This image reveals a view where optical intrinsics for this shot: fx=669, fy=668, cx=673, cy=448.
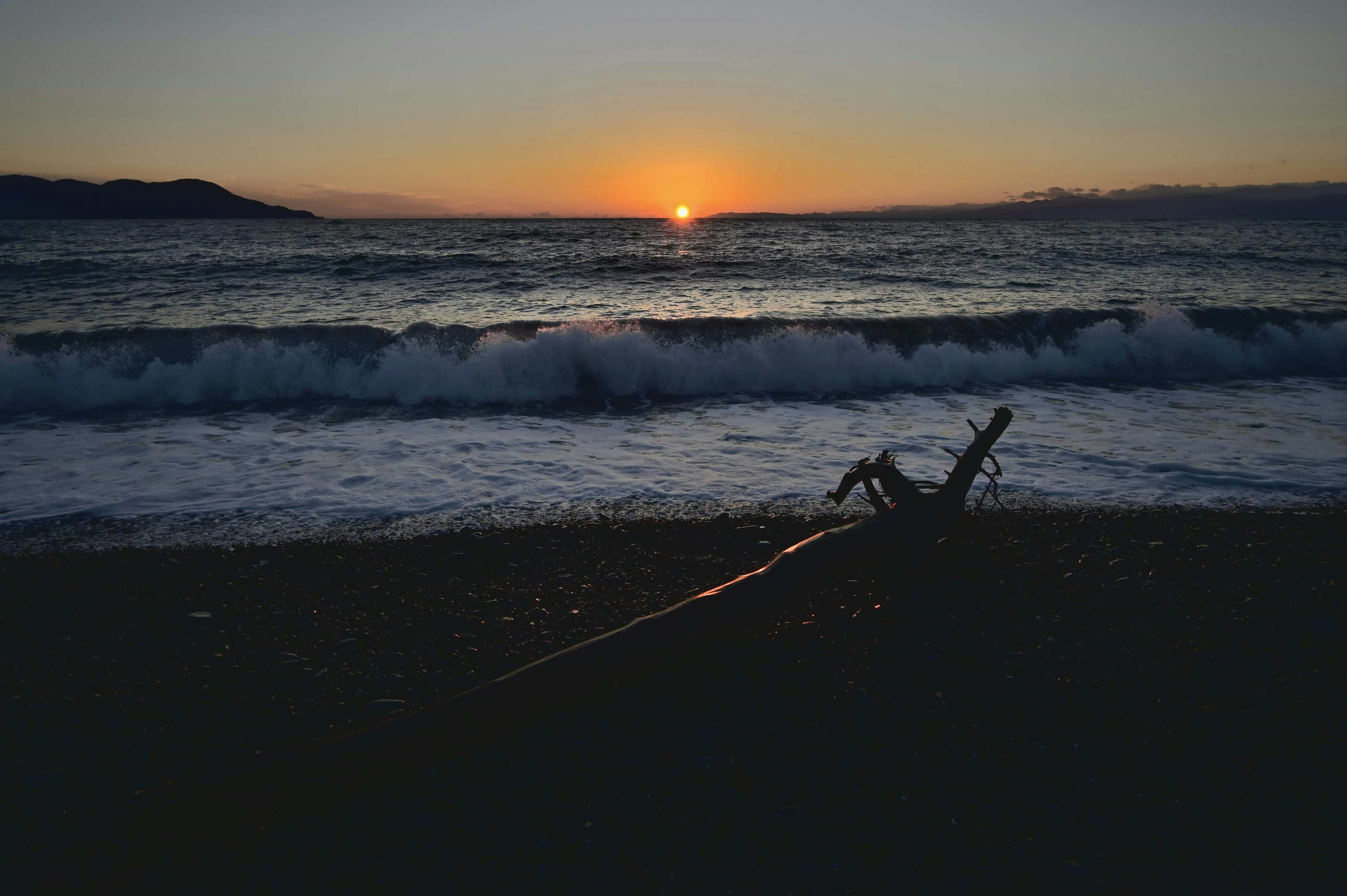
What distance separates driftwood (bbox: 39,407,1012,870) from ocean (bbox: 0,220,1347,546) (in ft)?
4.28

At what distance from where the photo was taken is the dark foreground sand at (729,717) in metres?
2.37

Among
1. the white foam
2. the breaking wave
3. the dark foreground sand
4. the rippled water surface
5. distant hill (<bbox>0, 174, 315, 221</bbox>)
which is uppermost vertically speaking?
distant hill (<bbox>0, 174, 315, 221</bbox>)

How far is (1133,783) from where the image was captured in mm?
2701

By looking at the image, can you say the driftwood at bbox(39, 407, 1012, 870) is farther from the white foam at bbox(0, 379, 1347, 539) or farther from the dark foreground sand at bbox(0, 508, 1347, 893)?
the white foam at bbox(0, 379, 1347, 539)

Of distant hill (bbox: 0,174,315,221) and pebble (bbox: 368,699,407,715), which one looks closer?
pebble (bbox: 368,699,407,715)

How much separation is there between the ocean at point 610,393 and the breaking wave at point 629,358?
0.20 feet

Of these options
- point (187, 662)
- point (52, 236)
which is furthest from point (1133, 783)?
point (52, 236)

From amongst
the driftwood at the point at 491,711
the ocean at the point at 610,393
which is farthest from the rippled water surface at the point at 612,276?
the driftwood at the point at 491,711

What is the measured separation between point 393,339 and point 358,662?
9.13 m

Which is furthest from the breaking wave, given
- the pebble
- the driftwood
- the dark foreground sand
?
the pebble

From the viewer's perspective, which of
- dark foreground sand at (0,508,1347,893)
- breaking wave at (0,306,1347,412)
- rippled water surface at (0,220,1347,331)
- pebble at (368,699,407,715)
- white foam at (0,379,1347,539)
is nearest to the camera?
dark foreground sand at (0,508,1347,893)

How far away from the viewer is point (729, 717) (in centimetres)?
307

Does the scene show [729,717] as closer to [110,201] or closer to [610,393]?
[610,393]

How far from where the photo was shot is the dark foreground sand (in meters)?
2.37
